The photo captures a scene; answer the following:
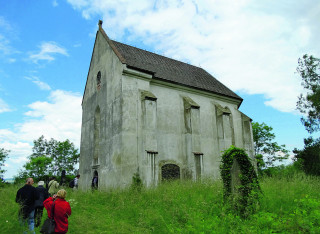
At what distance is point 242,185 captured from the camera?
8219 millimetres

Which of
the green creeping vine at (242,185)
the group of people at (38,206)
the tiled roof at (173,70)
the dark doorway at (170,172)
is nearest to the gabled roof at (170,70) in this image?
the tiled roof at (173,70)

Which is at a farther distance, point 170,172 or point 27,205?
point 170,172

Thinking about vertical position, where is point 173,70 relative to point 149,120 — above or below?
above

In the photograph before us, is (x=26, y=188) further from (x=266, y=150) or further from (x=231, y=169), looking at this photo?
(x=266, y=150)

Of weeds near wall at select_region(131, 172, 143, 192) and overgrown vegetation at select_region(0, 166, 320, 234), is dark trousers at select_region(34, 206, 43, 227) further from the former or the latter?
weeds near wall at select_region(131, 172, 143, 192)

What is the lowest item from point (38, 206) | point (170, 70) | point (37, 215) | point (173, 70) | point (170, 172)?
point (37, 215)

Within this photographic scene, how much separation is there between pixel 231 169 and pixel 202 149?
1135 cm

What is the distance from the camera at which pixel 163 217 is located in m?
8.12

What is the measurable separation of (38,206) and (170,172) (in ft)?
34.2

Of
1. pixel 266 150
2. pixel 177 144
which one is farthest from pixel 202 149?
pixel 266 150

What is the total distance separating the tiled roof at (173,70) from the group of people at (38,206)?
12.3 meters

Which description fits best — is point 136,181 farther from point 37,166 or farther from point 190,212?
point 37,166

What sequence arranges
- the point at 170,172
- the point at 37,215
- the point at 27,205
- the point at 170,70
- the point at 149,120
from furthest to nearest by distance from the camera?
the point at 170,70
the point at 170,172
the point at 149,120
the point at 37,215
the point at 27,205

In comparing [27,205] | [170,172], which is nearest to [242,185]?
[27,205]
